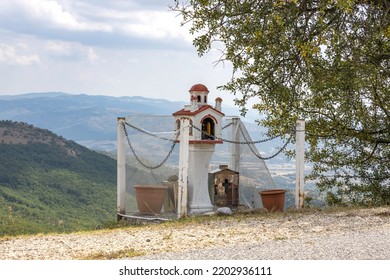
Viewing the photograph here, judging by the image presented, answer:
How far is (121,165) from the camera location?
53.1ft

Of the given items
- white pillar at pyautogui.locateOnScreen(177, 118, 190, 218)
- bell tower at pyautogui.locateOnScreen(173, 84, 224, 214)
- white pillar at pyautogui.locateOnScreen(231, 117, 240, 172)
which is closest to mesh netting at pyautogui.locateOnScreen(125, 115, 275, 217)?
white pillar at pyautogui.locateOnScreen(231, 117, 240, 172)

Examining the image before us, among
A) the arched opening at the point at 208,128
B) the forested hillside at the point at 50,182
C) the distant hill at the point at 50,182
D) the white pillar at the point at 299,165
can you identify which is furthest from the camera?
the forested hillside at the point at 50,182

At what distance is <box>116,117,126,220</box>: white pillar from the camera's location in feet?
52.9

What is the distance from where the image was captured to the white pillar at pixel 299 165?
15.0 meters

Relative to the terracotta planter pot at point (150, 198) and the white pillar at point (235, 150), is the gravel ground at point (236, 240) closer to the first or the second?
the terracotta planter pot at point (150, 198)

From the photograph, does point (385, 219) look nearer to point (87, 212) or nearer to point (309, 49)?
point (309, 49)

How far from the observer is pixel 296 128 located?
15641 mm

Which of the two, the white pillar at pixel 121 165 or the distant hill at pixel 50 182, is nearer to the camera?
the white pillar at pixel 121 165

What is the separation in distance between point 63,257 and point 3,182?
7347 cm

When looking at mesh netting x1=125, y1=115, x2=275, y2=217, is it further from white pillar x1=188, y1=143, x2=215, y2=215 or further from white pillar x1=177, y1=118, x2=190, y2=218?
white pillar x1=177, y1=118, x2=190, y2=218

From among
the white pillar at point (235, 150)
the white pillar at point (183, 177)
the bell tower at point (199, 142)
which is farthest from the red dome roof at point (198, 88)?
the white pillar at point (235, 150)

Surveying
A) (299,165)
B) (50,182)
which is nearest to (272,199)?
(299,165)

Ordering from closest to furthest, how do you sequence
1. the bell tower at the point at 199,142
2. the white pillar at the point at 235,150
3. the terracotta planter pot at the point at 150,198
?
the bell tower at the point at 199,142, the terracotta planter pot at the point at 150,198, the white pillar at the point at 235,150

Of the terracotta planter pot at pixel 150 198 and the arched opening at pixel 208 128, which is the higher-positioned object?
the arched opening at pixel 208 128
